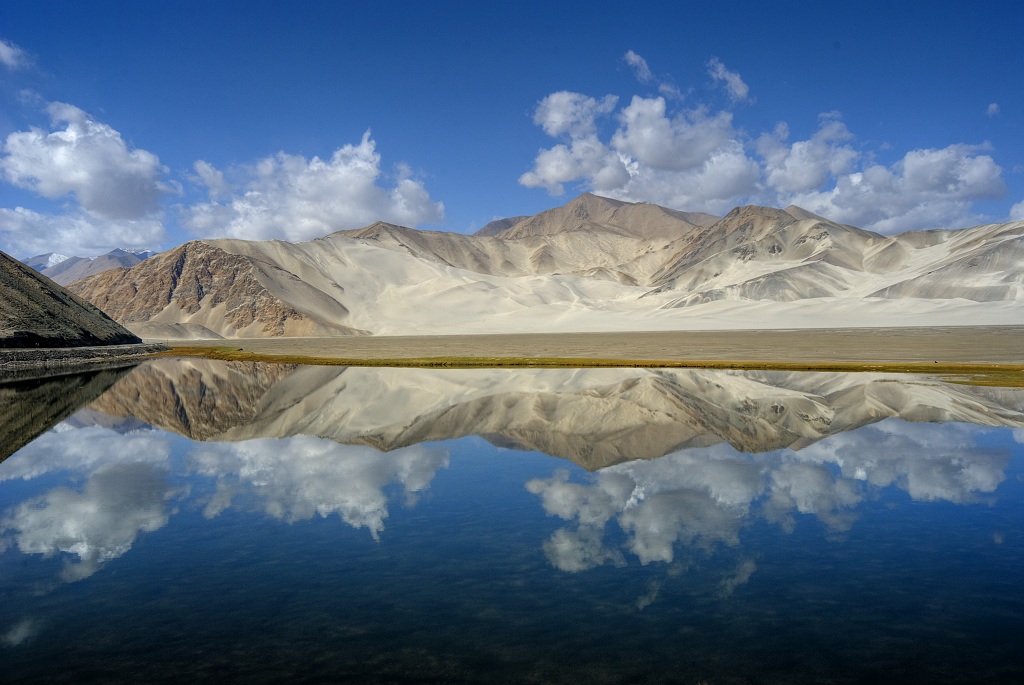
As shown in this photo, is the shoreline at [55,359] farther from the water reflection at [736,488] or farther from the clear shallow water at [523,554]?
the water reflection at [736,488]

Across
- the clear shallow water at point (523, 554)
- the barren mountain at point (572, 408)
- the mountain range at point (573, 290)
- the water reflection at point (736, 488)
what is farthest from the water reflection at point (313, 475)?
the mountain range at point (573, 290)

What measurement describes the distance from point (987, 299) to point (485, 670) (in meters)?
124

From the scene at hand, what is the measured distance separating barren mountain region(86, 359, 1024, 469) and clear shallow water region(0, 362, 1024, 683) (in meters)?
0.28

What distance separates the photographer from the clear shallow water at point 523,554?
20.7ft

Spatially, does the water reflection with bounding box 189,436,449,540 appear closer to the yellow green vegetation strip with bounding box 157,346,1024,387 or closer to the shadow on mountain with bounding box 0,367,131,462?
the shadow on mountain with bounding box 0,367,131,462

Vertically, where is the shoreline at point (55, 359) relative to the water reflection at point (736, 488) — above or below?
above

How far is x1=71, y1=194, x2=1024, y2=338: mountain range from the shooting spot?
110m

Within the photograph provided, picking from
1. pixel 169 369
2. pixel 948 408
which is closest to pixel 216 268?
pixel 169 369

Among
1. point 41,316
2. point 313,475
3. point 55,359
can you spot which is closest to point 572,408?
point 313,475

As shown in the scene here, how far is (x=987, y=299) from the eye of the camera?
10650cm

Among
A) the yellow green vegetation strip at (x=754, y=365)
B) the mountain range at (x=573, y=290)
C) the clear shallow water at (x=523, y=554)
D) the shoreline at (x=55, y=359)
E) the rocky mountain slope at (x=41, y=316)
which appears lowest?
the clear shallow water at (x=523, y=554)

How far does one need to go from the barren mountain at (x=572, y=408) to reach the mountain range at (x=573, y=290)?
251ft

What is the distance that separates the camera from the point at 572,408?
22844mm

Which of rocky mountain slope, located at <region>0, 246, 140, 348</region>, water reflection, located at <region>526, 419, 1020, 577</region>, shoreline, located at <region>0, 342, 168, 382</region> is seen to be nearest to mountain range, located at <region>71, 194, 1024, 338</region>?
rocky mountain slope, located at <region>0, 246, 140, 348</region>
